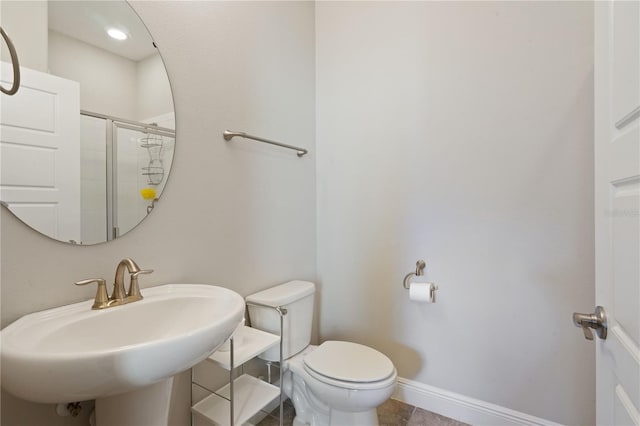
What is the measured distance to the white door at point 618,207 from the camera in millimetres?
571

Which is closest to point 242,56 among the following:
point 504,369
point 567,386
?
point 504,369

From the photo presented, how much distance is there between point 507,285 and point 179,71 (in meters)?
1.79

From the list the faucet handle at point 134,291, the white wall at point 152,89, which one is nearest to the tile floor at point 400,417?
the faucet handle at point 134,291

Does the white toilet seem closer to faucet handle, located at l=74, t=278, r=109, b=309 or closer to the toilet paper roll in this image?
the toilet paper roll

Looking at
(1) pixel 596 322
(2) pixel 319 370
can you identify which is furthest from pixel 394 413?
(1) pixel 596 322

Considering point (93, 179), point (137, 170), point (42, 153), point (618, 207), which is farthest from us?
point (137, 170)

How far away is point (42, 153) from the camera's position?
864 millimetres

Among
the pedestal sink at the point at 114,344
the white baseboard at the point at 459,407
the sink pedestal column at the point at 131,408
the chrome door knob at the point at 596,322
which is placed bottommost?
the white baseboard at the point at 459,407

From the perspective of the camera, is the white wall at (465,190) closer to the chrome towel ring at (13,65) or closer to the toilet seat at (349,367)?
the toilet seat at (349,367)

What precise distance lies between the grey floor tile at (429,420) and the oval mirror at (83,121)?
1680 millimetres

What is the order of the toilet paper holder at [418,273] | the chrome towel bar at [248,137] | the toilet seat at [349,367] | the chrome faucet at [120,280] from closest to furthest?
the chrome faucet at [120,280]
the toilet seat at [349,367]
the chrome towel bar at [248,137]
the toilet paper holder at [418,273]

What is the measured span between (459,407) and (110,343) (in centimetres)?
167

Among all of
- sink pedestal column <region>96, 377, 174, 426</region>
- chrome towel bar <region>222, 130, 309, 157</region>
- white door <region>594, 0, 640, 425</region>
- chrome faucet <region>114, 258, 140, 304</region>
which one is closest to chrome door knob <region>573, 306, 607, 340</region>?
white door <region>594, 0, 640, 425</region>

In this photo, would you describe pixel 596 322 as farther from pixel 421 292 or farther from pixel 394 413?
pixel 394 413
